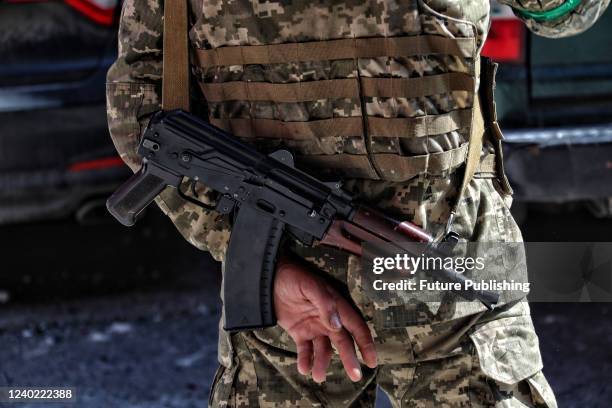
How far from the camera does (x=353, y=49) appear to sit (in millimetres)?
1899

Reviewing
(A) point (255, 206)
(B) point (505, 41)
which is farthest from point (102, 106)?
(A) point (255, 206)

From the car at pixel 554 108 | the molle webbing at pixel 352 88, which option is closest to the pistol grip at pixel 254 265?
the molle webbing at pixel 352 88

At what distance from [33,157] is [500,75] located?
6.05 feet

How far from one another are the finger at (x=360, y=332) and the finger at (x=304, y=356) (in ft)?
0.27

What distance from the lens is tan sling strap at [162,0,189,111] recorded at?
202 centimetres

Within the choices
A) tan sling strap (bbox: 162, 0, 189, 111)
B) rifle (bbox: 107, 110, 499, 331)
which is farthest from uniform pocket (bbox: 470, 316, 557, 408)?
tan sling strap (bbox: 162, 0, 189, 111)

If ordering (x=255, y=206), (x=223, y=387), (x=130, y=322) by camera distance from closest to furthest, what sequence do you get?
1. (x=255, y=206)
2. (x=223, y=387)
3. (x=130, y=322)

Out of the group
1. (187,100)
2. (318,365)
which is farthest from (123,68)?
(318,365)

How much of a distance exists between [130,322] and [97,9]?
1.25m

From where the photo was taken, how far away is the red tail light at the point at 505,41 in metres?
3.98

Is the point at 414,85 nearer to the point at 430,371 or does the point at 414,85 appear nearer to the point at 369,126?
the point at 369,126

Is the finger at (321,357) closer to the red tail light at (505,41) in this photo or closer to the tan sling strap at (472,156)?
the tan sling strap at (472,156)

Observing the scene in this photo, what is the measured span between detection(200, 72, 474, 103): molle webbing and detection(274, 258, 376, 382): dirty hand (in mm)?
323

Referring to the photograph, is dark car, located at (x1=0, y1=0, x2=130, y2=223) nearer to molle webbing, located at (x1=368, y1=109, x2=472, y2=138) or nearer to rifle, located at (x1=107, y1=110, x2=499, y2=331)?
rifle, located at (x1=107, y1=110, x2=499, y2=331)
